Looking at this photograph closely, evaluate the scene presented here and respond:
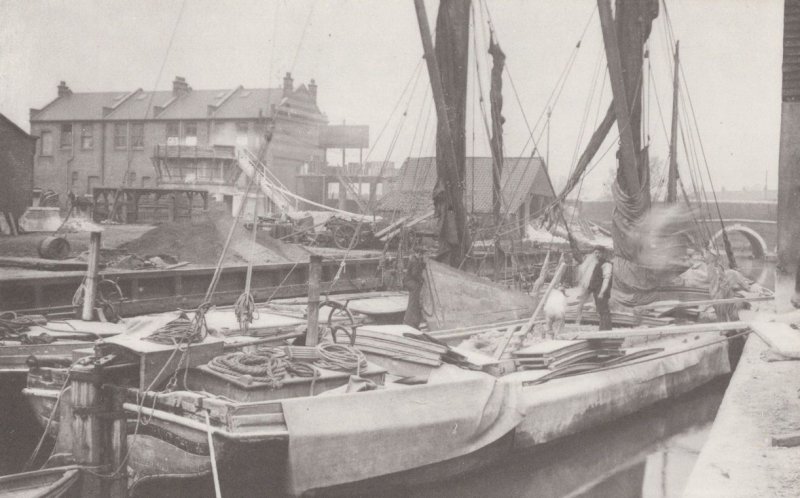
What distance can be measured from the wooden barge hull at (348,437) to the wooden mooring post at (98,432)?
0.70 feet

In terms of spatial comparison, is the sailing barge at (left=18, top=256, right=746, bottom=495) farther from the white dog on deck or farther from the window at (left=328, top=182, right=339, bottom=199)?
the window at (left=328, top=182, right=339, bottom=199)

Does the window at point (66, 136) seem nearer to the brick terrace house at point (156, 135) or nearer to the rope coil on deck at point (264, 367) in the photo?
the brick terrace house at point (156, 135)

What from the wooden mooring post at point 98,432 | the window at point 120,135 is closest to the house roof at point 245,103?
the window at point 120,135

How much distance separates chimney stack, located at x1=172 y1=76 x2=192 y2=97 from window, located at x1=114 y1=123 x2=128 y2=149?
4.75 metres

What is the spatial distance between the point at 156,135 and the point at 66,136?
741cm

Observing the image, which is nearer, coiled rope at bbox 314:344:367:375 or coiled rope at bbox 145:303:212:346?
coiled rope at bbox 145:303:212:346

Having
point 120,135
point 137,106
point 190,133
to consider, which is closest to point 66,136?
point 120,135

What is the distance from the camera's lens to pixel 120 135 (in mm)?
50469

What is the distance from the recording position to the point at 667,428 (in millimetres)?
12062

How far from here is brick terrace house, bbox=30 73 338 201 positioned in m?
48.5

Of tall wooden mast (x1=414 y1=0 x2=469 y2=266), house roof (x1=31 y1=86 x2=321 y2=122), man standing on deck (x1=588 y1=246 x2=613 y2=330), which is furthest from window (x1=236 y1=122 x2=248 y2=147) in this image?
man standing on deck (x1=588 y1=246 x2=613 y2=330)

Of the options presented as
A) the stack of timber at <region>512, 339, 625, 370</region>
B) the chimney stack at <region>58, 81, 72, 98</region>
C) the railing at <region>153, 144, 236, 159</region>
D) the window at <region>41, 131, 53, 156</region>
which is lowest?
the stack of timber at <region>512, 339, 625, 370</region>

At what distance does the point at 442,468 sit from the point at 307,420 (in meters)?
2.17

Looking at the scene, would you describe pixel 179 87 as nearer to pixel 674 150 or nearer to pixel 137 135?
pixel 137 135
